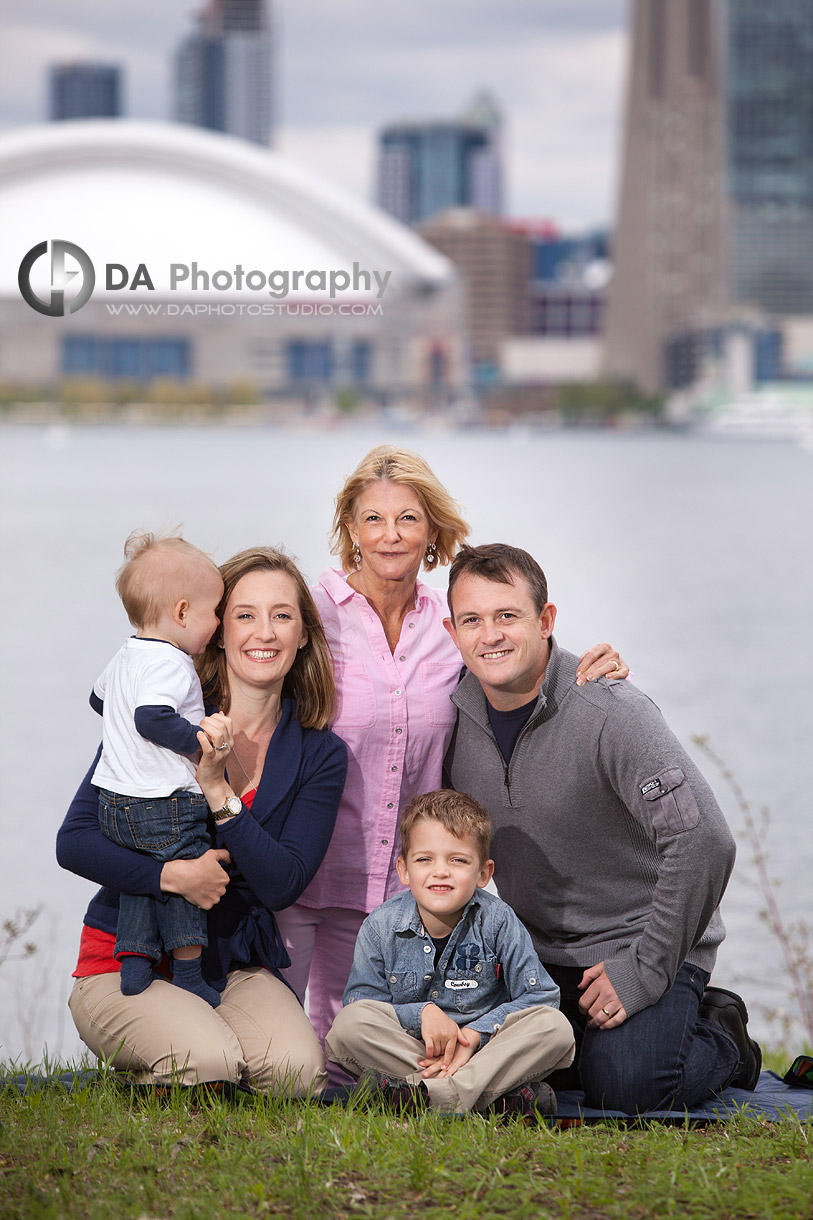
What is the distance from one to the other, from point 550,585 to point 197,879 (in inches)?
901

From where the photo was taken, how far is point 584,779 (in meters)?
2.90

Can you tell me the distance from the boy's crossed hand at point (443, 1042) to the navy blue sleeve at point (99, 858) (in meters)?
0.58

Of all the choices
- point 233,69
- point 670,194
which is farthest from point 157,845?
point 670,194

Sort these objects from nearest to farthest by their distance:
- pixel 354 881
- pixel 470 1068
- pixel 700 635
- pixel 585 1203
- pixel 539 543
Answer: pixel 585 1203 → pixel 470 1068 → pixel 354 881 → pixel 700 635 → pixel 539 543

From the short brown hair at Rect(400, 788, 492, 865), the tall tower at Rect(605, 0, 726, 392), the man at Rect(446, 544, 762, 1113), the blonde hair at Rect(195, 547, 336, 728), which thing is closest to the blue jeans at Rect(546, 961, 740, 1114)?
the man at Rect(446, 544, 762, 1113)

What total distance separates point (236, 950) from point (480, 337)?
13047cm

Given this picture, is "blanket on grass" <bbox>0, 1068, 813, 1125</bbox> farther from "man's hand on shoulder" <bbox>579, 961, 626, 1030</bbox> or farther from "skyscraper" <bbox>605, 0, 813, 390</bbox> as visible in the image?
"skyscraper" <bbox>605, 0, 813, 390</bbox>

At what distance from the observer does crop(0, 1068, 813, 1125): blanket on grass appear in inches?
109

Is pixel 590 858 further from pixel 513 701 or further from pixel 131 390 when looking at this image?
pixel 131 390

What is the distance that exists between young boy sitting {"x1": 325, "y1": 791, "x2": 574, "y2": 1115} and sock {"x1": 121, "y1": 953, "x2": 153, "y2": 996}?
38cm

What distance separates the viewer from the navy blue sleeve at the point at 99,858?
2.63m

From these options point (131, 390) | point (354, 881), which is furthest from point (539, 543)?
point (131, 390)

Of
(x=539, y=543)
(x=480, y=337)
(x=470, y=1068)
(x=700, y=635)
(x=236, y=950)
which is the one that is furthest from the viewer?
(x=480, y=337)
